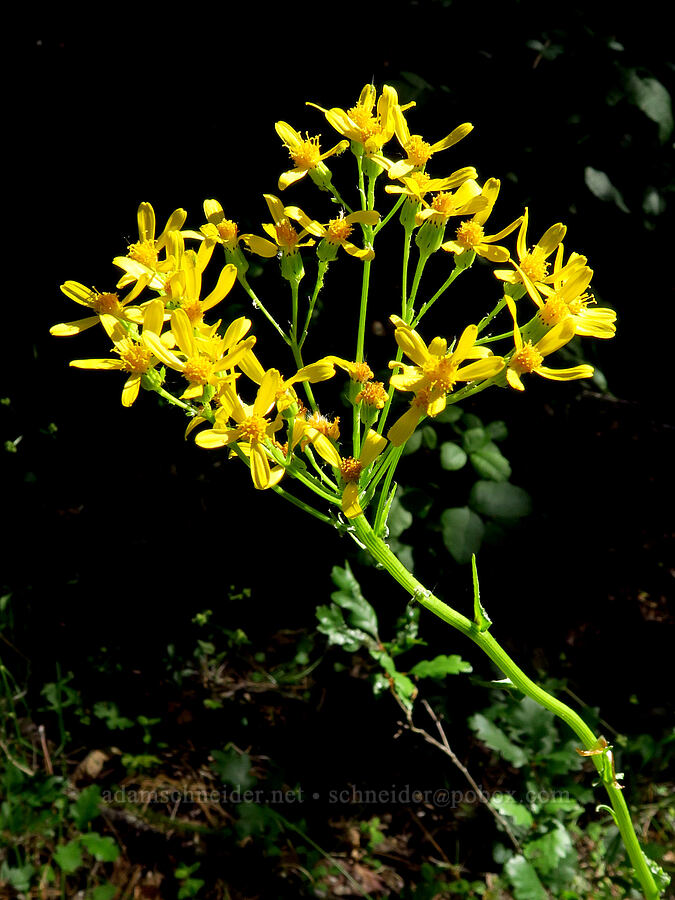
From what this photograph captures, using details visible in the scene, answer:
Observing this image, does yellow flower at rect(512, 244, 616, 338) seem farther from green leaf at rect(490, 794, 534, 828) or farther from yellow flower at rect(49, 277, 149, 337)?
green leaf at rect(490, 794, 534, 828)

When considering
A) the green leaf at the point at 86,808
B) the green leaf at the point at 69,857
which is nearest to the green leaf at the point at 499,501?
the green leaf at the point at 86,808

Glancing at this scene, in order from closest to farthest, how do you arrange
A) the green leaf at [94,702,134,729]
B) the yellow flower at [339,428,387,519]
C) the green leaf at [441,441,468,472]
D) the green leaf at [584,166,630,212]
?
the yellow flower at [339,428,387,519] → the green leaf at [441,441,468,472] → the green leaf at [584,166,630,212] → the green leaf at [94,702,134,729]

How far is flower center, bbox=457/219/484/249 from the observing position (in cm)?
121

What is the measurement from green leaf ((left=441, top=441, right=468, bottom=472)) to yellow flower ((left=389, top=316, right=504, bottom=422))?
950mm

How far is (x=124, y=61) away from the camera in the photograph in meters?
2.24

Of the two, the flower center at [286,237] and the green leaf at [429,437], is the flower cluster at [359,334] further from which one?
the green leaf at [429,437]

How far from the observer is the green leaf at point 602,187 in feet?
6.94

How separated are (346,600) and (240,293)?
1067 millimetres

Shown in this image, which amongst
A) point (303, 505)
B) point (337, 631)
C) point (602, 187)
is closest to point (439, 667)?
point (337, 631)

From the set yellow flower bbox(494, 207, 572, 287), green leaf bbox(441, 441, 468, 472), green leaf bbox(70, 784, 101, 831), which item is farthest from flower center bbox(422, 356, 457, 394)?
green leaf bbox(70, 784, 101, 831)

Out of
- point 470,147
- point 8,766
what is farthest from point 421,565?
point 8,766

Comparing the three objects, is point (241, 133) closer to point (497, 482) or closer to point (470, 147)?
point (470, 147)

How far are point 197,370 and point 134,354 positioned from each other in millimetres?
179

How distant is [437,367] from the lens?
1.07 meters
